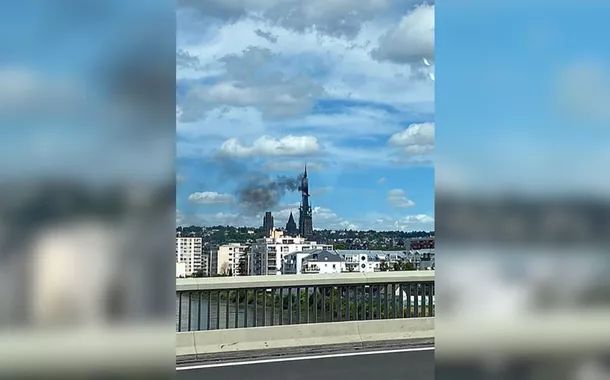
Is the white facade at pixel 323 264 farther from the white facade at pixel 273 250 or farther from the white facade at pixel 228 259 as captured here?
the white facade at pixel 228 259

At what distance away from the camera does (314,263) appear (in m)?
5.46

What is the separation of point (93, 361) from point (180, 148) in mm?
311

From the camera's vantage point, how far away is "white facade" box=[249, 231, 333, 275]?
517 centimetres

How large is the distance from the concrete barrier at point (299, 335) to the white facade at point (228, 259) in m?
0.45

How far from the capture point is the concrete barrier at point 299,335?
4.68 m

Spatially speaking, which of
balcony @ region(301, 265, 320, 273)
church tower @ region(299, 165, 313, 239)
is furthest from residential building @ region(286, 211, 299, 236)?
balcony @ region(301, 265, 320, 273)

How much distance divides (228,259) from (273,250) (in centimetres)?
132

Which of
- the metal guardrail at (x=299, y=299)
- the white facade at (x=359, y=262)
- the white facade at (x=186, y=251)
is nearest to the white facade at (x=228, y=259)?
the metal guardrail at (x=299, y=299)

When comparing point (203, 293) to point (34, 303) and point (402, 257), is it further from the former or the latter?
point (34, 303)

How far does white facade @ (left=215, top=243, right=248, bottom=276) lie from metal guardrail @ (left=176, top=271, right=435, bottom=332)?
0.39 ft

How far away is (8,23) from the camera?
80 cm

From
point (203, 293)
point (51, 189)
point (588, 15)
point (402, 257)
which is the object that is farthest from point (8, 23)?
point (402, 257)

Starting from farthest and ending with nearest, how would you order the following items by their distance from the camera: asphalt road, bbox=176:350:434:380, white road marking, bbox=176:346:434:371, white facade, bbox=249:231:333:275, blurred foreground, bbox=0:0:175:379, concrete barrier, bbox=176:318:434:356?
white facade, bbox=249:231:333:275
concrete barrier, bbox=176:318:434:356
white road marking, bbox=176:346:434:371
asphalt road, bbox=176:350:434:380
blurred foreground, bbox=0:0:175:379

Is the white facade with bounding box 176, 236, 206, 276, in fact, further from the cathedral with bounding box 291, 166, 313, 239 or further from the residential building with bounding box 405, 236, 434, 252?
the cathedral with bounding box 291, 166, 313, 239
